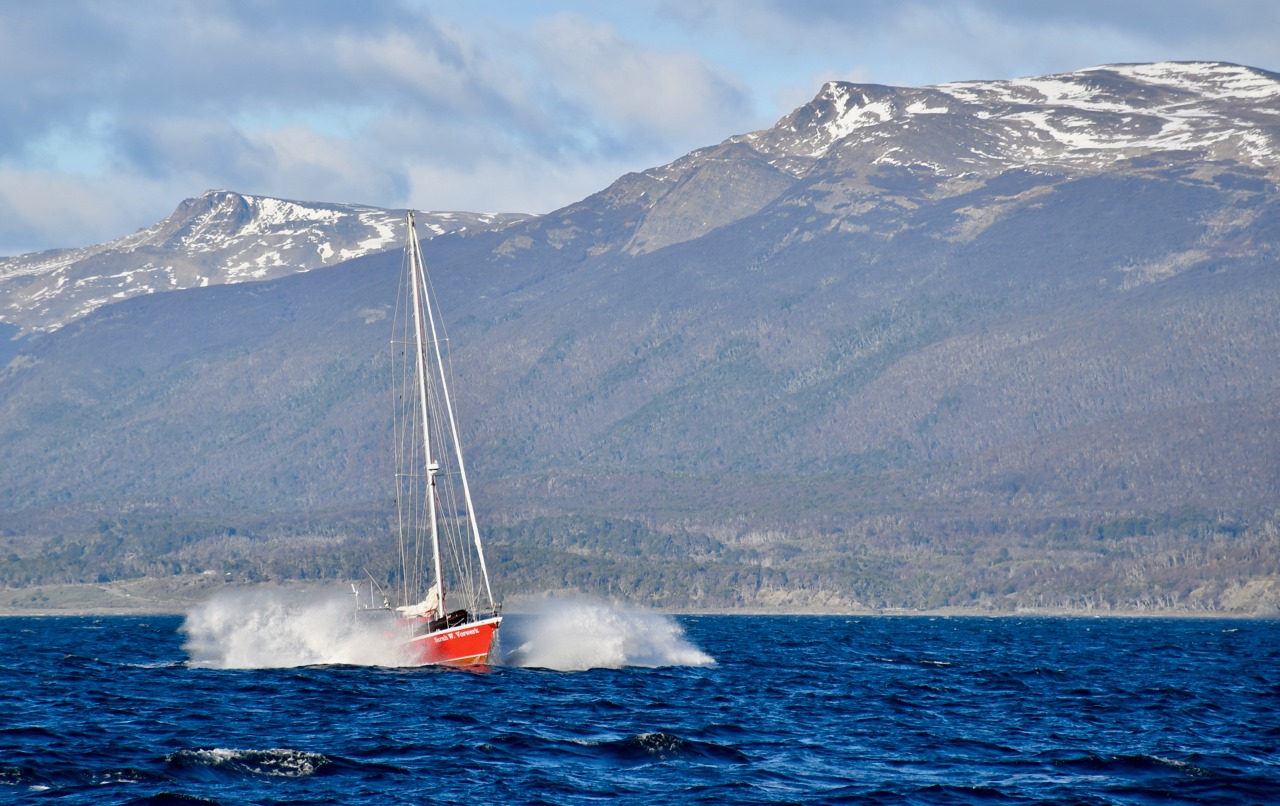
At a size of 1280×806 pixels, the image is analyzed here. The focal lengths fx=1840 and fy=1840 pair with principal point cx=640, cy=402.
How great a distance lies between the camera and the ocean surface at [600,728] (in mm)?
60938

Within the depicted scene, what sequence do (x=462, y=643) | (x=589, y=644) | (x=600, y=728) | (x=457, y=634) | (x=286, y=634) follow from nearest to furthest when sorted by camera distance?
(x=600, y=728) → (x=457, y=634) → (x=462, y=643) → (x=589, y=644) → (x=286, y=634)

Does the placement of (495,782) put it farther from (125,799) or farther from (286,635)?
(286,635)

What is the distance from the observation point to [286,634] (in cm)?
12438

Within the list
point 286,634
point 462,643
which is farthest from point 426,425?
point 286,634

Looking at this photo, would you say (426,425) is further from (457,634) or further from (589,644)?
(589,644)

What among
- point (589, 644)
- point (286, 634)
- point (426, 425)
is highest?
point (426, 425)

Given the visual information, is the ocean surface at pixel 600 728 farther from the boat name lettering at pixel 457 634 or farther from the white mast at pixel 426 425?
the white mast at pixel 426 425

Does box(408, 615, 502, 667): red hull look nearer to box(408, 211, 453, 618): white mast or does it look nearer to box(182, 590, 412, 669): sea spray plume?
box(408, 211, 453, 618): white mast

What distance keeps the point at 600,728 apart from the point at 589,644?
4742cm

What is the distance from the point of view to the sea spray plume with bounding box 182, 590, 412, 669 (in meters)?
112

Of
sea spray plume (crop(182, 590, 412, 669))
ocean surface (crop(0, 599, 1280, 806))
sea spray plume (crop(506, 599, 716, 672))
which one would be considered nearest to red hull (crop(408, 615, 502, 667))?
ocean surface (crop(0, 599, 1280, 806))

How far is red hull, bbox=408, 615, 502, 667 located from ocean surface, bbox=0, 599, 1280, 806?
100 centimetres

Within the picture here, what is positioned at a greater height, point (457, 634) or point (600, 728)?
point (457, 634)

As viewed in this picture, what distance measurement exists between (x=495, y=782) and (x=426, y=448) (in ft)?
152
